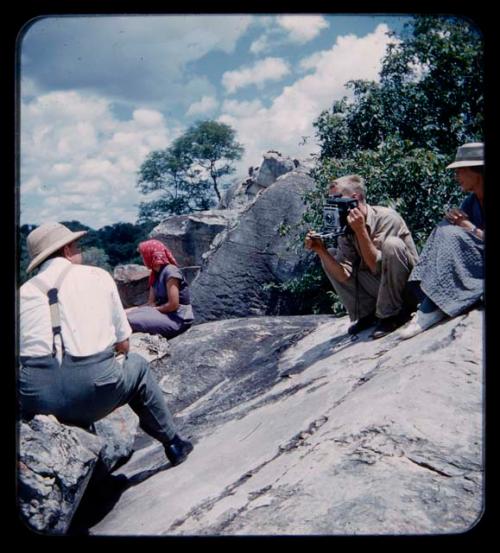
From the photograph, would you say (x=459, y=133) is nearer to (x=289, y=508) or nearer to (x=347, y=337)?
(x=347, y=337)

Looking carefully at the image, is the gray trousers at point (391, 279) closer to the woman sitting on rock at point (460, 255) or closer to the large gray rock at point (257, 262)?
the woman sitting on rock at point (460, 255)

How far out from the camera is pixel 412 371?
3.77m

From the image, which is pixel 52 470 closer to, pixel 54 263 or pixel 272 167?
pixel 54 263

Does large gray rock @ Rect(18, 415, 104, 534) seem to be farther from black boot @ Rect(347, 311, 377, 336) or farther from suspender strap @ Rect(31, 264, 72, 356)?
black boot @ Rect(347, 311, 377, 336)

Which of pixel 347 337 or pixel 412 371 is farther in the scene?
pixel 347 337

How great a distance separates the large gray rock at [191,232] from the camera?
13641 mm

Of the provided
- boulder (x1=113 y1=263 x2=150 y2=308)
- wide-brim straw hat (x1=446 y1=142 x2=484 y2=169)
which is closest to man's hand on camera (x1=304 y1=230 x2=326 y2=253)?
wide-brim straw hat (x1=446 y1=142 x2=484 y2=169)

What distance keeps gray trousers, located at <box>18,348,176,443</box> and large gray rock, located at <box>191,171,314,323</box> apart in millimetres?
5475

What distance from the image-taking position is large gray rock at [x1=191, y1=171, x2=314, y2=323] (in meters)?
9.55

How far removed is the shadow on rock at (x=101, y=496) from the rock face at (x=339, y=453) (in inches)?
2.2

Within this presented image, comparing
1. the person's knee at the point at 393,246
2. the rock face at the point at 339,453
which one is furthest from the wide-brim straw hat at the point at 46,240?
the person's knee at the point at 393,246
